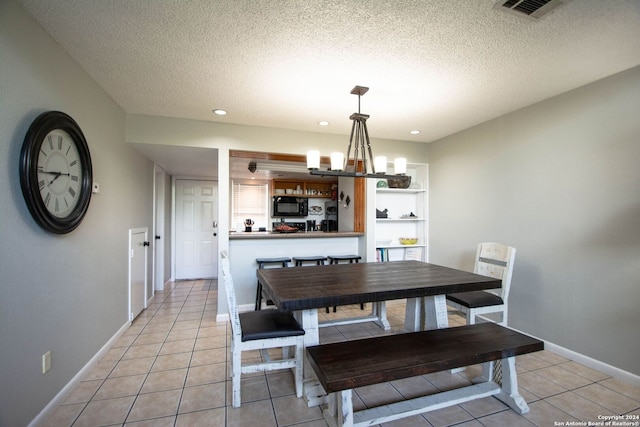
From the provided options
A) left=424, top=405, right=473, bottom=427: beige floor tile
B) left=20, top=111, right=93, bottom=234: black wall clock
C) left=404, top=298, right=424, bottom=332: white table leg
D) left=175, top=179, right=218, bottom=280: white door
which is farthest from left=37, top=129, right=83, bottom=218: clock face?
left=175, top=179, right=218, bottom=280: white door

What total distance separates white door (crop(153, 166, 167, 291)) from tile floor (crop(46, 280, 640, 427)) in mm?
2058

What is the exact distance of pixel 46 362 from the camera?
1.76 m

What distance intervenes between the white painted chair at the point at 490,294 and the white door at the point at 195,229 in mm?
4640

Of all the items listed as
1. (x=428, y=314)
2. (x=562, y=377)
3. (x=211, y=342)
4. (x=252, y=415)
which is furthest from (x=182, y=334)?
(x=562, y=377)

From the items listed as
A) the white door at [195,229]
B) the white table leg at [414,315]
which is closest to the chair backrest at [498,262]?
the white table leg at [414,315]

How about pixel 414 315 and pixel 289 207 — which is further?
pixel 289 207

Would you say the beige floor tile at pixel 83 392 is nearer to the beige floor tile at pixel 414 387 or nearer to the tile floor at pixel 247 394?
the tile floor at pixel 247 394

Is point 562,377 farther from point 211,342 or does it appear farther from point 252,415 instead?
point 211,342

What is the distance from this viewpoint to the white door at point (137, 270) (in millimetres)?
3277

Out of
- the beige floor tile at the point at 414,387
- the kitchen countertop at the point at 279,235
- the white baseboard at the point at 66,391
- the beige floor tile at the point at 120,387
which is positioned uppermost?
the kitchen countertop at the point at 279,235

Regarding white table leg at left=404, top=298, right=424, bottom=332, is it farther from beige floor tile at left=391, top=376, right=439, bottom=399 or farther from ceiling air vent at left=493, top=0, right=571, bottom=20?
ceiling air vent at left=493, top=0, right=571, bottom=20

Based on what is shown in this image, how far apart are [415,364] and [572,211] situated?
213 cm

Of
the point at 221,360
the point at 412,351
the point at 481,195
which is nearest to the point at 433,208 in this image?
the point at 481,195

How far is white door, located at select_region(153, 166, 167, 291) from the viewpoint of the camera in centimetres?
462
